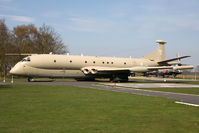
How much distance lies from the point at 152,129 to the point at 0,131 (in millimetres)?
4179

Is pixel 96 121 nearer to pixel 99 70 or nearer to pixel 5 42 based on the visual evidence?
pixel 99 70

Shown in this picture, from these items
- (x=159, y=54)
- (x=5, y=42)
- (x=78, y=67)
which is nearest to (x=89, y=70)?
(x=78, y=67)

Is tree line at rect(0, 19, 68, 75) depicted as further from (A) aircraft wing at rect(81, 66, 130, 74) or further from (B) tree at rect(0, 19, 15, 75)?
(A) aircraft wing at rect(81, 66, 130, 74)

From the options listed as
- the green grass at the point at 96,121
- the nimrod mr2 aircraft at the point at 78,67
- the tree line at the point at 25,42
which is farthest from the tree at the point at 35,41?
the green grass at the point at 96,121

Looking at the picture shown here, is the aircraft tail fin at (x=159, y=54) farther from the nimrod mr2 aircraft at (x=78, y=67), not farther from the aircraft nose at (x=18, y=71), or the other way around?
the aircraft nose at (x=18, y=71)

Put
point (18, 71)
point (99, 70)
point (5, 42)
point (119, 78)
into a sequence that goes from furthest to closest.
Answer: point (5, 42) → point (119, 78) → point (99, 70) → point (18, 71)

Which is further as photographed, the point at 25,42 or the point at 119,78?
the point at 25,42

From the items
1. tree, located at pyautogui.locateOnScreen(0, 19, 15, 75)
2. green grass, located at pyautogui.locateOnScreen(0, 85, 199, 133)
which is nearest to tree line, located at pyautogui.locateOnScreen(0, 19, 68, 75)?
tree, located at pyautogui.locateOnScreen(0, 19, 15, 75)

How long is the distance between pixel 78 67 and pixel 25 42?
35.7 metres

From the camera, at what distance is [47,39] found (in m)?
59.9

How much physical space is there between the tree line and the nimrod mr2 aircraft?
2362cm

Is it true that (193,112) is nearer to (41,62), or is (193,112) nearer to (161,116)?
(161,116)

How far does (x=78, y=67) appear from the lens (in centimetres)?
3397

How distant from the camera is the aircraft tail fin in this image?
140 feet
